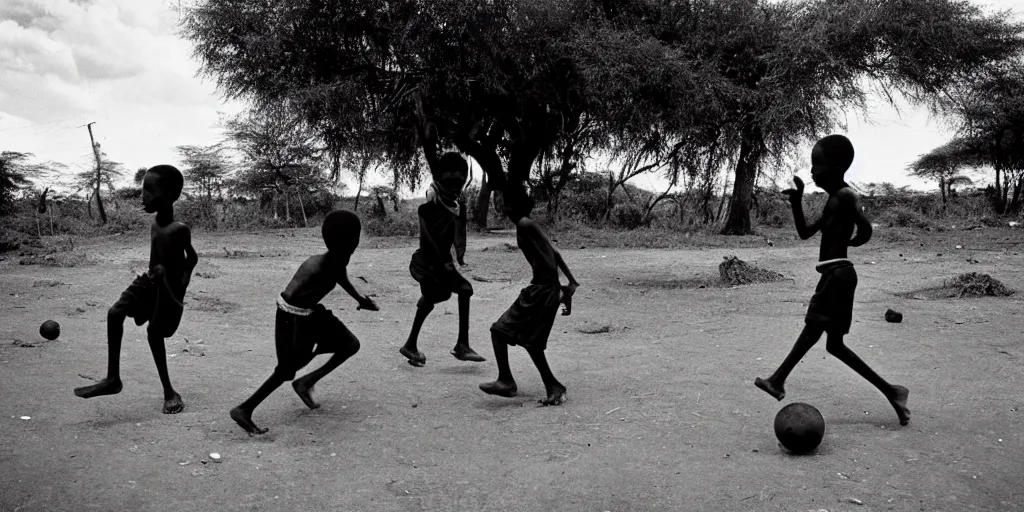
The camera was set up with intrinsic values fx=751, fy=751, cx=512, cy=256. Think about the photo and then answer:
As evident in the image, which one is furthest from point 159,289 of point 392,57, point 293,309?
point 392,57

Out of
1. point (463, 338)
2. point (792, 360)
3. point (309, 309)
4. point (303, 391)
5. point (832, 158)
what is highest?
point (832, 158)

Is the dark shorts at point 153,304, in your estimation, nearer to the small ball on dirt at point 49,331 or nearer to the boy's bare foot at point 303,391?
the boy's bare foot at point 303,391

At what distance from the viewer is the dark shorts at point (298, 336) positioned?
189 inches

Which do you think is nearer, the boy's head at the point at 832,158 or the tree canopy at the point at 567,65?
the boy's head at the point at 832,158

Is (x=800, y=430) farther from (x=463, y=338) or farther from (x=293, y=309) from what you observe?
(x=463, y=338)

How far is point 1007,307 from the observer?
30.3 ft

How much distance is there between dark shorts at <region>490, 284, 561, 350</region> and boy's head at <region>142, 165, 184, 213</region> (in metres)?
2.42

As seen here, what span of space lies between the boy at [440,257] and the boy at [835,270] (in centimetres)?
289

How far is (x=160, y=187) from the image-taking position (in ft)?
16.7

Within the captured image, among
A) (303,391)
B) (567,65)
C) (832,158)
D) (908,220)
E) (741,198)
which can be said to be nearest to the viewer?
(832,158)

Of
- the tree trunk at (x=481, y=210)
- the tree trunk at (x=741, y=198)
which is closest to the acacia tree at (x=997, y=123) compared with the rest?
the tree trunk at (x=741, y=198)

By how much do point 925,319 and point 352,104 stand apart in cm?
1108

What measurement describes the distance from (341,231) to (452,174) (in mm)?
2276

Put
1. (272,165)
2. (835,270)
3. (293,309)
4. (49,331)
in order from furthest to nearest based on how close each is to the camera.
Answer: (272,165), (49,331), (835,270), (293,309)
